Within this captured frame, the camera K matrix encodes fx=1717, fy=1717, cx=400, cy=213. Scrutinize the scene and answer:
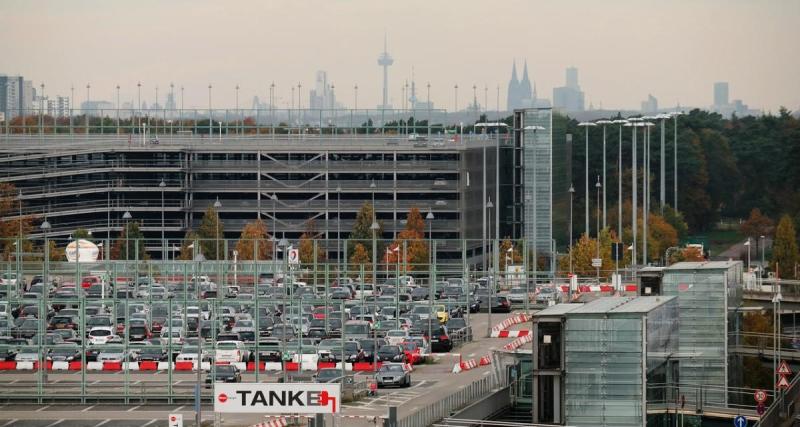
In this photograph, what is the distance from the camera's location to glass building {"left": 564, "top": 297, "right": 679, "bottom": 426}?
111 ft

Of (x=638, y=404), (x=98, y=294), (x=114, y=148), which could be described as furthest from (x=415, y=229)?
(x=638, y=404)

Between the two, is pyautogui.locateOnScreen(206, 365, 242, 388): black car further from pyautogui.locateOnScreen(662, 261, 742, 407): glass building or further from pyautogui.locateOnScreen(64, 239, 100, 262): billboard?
pyautogui.locateOnScreen(64, 239, 100, 262): billboard

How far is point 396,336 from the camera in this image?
6241 centimetres

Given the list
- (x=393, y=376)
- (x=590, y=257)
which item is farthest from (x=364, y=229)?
(x=393, y=376)

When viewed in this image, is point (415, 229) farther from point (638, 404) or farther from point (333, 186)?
point (638, 404)

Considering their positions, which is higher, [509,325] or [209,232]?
[209,232]

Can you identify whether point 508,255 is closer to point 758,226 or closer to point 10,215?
point 758,226

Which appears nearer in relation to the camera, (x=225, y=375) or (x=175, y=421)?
(x=175, y=421)

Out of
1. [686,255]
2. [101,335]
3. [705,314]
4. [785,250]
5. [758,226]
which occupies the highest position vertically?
[758,226]

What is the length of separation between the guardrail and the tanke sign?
20.5 feet

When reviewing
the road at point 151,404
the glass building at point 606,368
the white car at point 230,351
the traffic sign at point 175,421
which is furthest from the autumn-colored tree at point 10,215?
the glass building at point 606,368

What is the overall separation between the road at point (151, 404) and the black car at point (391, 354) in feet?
2.20

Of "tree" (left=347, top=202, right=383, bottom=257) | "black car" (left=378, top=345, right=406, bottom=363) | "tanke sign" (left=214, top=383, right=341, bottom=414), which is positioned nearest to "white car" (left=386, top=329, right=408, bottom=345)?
"black car" (left=378, top=345, right=406, bottom=363)

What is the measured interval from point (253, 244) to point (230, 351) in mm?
47191
